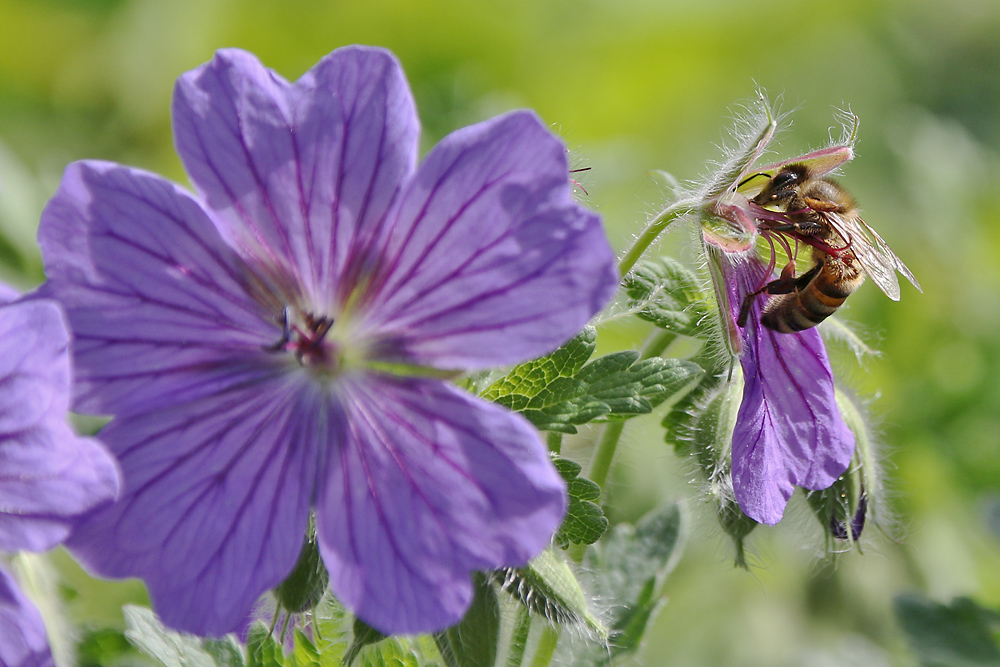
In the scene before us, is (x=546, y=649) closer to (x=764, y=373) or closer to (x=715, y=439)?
(x=715, y=439)

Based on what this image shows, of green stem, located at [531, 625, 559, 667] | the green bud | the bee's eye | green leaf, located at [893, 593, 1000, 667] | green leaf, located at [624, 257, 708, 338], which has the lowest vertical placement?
green leaf, located at [893, 593, 1000, 667]

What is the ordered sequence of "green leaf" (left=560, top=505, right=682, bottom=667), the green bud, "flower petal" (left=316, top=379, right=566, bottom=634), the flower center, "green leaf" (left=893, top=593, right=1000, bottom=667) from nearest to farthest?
"flower petal" (left=316, top=379, right=566, bottom=634)
the flower center
the green bud
"green leaf" (left=560, top=505, right=682, bottom=667)
"green leaf" (left=893, top=593, right=1000, bottom=667)

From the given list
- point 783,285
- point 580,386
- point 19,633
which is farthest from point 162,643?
point 783,285


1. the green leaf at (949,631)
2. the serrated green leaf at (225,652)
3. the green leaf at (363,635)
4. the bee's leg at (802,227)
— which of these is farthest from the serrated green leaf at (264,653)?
the green leaf at (949,631)

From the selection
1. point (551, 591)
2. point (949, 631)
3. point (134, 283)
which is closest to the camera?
point (134, 283)

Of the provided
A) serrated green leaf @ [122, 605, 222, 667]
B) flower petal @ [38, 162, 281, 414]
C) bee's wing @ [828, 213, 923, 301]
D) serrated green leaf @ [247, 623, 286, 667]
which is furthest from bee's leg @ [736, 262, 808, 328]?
serrated green leaf @ [122, 605, 222, 667]

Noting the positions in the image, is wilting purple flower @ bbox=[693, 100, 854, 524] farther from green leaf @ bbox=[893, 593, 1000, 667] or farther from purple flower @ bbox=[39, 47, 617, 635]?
green leaf @ bbox=[893, 593, 1000, 667]

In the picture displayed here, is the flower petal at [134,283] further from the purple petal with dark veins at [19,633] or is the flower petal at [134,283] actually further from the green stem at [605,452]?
the green stem at [605,452]
